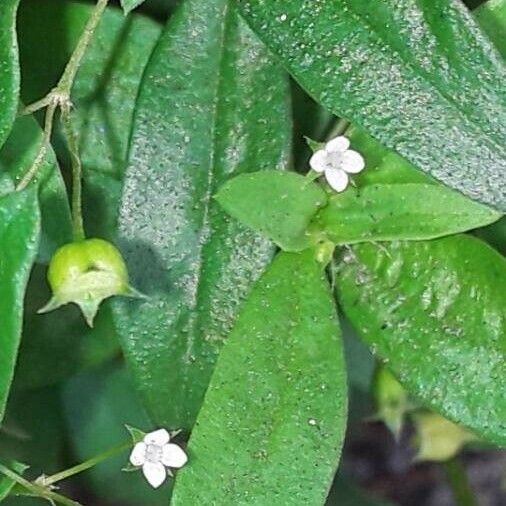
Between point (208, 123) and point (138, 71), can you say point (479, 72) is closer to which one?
point (208, 123)

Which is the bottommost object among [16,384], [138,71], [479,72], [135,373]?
[16,384]

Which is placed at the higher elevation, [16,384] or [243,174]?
[243,174]

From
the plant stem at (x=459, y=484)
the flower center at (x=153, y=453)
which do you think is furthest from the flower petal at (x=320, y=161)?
the plant stem at (x=459, y=484)

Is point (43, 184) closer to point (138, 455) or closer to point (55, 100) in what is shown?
point (55, 100)

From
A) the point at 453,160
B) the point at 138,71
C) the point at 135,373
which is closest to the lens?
the point at 453,160

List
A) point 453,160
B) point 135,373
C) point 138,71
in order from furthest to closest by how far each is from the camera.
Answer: point 138,71 → point 135,373 → point 453,160

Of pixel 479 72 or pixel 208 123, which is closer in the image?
pixel 479 72

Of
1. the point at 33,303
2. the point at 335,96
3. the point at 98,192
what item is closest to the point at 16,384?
the point at 33,303

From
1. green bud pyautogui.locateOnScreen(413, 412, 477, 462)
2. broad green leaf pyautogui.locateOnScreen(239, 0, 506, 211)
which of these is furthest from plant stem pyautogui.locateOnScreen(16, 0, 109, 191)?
green bud pyautogui.locateOnScreen(413, 412, 477, 462)
